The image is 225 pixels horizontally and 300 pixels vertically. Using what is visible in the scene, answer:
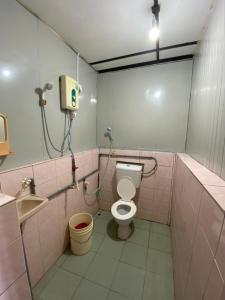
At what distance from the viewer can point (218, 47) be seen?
965mm

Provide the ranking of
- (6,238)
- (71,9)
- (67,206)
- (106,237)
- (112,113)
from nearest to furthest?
(6,238)
(71,9)
(67,206)
(106,237)
(112,113)

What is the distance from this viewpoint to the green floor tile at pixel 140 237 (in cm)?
182

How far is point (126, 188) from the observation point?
6.97 ft

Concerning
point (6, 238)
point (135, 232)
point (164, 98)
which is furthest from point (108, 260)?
point (164, 98)

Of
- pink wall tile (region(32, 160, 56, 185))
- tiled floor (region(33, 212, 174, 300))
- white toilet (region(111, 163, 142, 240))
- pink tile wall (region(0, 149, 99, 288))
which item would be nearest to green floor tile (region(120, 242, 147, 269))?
tiled floor (region(33, 212, 174, 300))

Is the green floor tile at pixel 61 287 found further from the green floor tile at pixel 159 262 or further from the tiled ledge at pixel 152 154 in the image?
the tiled ledge at pixel 152 154

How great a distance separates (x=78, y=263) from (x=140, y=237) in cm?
87

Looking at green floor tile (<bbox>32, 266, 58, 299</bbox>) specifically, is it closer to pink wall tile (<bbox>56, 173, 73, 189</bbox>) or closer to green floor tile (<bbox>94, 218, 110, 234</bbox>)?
green floor tile (<bbox>94, 218, 110, 234</bbox>)

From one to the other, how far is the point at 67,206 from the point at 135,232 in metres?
1.08

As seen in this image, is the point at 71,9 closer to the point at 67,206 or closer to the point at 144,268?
the point at 67,206

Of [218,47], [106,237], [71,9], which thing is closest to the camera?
[218,47]

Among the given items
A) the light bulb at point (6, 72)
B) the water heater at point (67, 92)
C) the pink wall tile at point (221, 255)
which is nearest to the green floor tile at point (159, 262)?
the pink wall tile at point (221, 255)

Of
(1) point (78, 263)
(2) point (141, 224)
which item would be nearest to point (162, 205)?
(2) point (141, 224)

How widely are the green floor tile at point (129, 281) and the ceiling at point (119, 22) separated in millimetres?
2504
